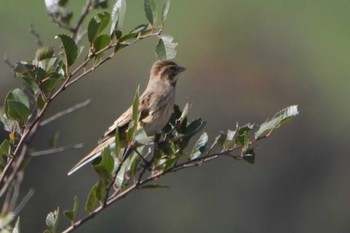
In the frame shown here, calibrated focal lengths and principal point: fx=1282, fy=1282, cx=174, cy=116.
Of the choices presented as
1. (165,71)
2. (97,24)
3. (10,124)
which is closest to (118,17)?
(97,24)

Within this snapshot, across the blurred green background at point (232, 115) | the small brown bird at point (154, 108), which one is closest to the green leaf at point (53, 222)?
the small brown bird at point (154, 108)

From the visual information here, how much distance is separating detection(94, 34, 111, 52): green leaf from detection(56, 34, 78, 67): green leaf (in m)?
0.07

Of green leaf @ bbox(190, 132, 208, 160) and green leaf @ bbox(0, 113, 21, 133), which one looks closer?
green leaf @ bbox(0, 113, 21, 133)

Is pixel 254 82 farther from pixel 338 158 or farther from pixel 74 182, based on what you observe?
pixel 74 182

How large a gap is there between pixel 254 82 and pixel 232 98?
1193 mm

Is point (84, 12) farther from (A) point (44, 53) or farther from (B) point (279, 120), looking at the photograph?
(B) point (279, 120)

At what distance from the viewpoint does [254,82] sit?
1830 cm

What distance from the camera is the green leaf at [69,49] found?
3.96m

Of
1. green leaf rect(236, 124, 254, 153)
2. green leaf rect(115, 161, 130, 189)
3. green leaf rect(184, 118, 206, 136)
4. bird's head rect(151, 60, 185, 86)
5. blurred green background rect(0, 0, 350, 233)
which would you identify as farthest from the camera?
blurred green background rect(0, 0, 350, 233)

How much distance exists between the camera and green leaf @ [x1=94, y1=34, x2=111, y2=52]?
4.01 metres

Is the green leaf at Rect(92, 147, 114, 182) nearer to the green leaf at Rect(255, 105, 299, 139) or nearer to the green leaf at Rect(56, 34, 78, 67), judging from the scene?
the green leaf at Rect(56, 34, 78, 67)

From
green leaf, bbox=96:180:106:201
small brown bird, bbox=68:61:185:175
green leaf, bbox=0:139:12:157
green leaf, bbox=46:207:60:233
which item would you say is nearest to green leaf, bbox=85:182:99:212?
green leaf, bbox=96:180:106:201

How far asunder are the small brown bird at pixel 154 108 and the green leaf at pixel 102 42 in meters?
0.95

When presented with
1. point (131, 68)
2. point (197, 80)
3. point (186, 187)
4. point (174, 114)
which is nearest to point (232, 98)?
point (197, 80)
